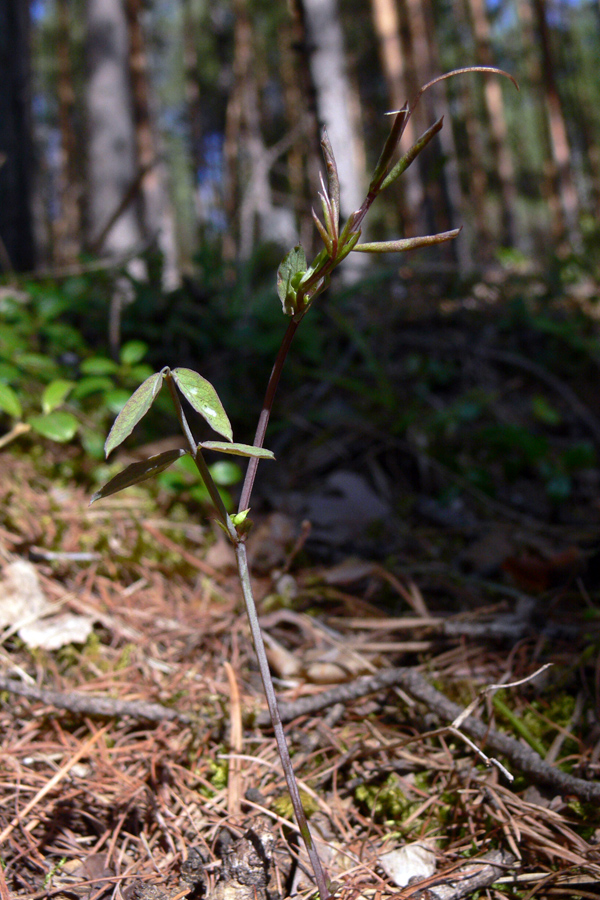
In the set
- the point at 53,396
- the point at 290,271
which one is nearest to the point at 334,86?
the point at 53,396

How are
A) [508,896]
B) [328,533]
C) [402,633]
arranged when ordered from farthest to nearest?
[328,533], [402,633], [508,896]

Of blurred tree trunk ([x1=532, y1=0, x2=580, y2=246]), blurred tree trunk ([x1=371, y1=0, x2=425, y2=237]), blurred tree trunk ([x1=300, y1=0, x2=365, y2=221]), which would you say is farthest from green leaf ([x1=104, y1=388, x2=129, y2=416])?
blurred tree trunk ([x1=532, y1=0, x2=580, y2=246])

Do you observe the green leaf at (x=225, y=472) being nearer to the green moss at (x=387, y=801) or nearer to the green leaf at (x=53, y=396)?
the green leaf at (x=53, y=396)

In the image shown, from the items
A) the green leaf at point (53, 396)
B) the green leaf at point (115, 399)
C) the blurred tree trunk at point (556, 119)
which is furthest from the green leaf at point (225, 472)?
the blurred tree trunk at point (556, 119)

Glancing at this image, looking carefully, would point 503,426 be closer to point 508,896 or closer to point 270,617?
point 270,617

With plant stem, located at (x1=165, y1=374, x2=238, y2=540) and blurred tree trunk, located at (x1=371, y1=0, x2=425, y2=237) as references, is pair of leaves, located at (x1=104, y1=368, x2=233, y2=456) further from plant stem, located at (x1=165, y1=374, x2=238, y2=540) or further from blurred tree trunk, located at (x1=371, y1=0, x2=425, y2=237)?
blurred tree trunk, located at (x1=371, y1=0, x2=425, y2=237)

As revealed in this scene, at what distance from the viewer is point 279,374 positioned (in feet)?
2.06

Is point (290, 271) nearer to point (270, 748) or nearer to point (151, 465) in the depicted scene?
point (151, 465)

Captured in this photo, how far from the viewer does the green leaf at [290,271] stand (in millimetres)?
643

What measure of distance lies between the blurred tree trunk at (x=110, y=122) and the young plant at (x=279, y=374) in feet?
14.4

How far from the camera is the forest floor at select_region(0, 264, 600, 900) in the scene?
79cm

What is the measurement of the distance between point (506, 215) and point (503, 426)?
9.34 metres

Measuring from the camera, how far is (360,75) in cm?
1448

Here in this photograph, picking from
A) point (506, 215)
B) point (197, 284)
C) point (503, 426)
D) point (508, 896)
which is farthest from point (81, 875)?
point (506, 215)
